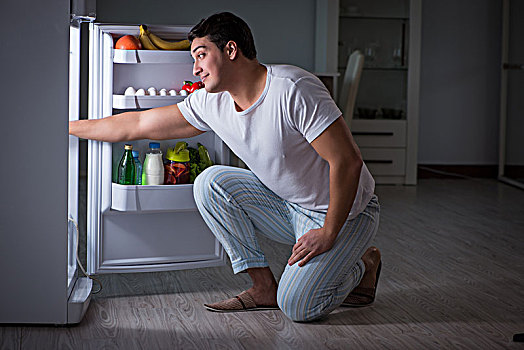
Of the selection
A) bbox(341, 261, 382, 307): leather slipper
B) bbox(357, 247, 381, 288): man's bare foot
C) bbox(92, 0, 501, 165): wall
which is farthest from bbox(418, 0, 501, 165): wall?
bbox(341, 261, 382, 307): leather slipper

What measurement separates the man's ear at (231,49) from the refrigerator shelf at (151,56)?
360mm

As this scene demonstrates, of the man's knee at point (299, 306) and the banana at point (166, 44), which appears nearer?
the man's knee at point (299, 306)

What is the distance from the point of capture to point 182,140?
238cm

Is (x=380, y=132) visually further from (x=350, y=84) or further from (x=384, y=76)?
(x=350, y=84)

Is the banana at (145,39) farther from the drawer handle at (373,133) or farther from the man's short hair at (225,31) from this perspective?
the drawer handle at (373,133)

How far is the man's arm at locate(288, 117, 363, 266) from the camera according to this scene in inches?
74.0

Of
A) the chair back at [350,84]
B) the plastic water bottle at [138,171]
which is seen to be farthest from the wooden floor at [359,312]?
the chair back at [350,84]

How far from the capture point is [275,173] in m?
2.03

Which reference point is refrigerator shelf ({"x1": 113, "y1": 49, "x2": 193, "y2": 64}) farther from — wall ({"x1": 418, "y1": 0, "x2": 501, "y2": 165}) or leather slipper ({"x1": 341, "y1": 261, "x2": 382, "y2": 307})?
wall ({"x1": 418, "y1": 0, "x2": 501, "y2": 165})

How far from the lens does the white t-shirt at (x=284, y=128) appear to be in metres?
1.88

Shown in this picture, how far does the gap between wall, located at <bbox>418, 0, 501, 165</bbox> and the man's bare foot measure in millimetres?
3663

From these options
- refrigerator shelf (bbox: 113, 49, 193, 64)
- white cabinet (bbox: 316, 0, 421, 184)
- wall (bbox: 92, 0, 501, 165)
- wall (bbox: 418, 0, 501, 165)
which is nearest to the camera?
refrigerator shelf (bbox: 113, 49, 193, 64)

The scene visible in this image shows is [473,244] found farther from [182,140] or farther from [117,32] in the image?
[117,32]

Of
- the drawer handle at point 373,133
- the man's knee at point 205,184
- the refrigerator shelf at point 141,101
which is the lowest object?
the man's knee at point 205,184
